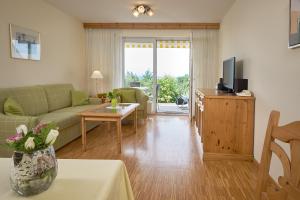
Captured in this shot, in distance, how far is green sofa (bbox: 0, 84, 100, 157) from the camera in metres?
2.86

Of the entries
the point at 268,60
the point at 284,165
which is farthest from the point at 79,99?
the point at 284,165

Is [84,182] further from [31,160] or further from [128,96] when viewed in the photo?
[128,96]

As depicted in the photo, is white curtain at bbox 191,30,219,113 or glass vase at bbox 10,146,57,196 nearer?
glass vase at bbox 10,146,57,196

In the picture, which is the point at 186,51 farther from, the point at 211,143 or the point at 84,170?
the point at 84,170

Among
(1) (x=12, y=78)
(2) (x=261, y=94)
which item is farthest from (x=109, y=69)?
(2) (x=261, y=94)

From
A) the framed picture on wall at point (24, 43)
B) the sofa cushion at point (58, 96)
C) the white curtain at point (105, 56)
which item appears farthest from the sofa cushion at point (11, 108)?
the white curtain at point (105, 56)

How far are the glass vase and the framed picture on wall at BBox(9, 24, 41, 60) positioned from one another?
10.9ft

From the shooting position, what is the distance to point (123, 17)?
18.8 ft

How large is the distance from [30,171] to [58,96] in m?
3.98

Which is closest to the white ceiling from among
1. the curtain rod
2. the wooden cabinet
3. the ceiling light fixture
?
the ceiling light fixture

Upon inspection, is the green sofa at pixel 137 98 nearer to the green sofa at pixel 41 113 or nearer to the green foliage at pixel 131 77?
the green foliage at pixel 131 77

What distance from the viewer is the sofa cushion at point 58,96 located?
174 inches

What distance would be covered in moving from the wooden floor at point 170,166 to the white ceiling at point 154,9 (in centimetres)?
245

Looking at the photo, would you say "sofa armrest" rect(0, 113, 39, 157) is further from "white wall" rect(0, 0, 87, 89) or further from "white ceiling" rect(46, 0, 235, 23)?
"white ceiling" rect(46, 0, 235, 23)
